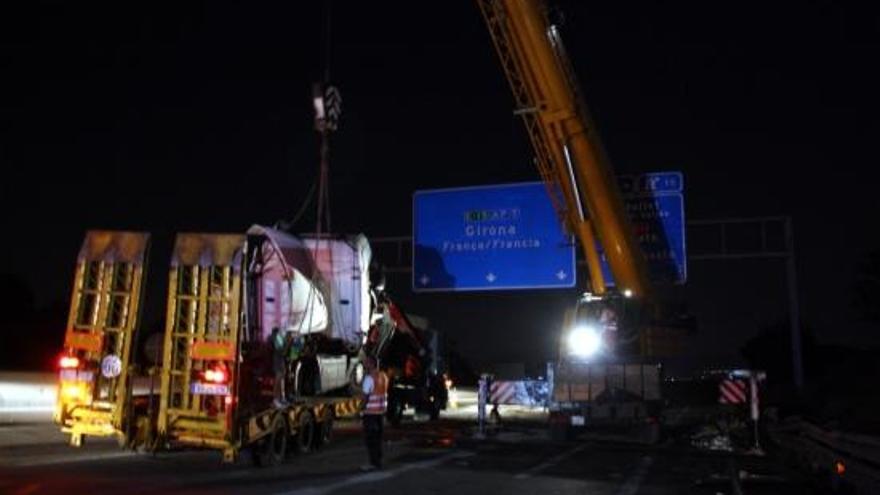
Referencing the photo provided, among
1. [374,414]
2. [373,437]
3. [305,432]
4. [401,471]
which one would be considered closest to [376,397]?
[374,414]

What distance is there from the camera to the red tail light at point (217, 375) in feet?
40.3

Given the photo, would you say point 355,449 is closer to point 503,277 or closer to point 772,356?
point 503,277

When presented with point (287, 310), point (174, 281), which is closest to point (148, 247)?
point (174, 281)

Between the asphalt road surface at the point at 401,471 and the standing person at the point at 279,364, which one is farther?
the standing person at the point at 279,364

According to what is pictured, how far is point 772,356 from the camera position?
7062 centimetres

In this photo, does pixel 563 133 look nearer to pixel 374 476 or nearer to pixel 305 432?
pixel 305 432

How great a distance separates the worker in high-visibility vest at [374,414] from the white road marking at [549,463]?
1.88 metres

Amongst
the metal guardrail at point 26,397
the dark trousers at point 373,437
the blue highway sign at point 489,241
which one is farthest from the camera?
the blue highway sign at point 489,241

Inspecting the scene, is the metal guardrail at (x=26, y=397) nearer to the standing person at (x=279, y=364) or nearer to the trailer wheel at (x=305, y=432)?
the trailer wheel at (x=305, y=432)

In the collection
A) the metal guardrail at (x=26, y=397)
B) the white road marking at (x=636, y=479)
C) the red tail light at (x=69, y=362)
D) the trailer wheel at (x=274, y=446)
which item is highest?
the red tail light at (x=69, y=362)

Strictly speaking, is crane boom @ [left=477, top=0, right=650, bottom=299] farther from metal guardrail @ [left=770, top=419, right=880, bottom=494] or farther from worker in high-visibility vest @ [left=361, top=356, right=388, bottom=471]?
worker in high-visibility vest @ [left=361, top=356, right=388, bottom=471]

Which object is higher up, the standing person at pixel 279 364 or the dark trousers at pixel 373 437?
the standing person at pixel 279 364

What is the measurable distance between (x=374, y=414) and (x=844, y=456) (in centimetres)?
590

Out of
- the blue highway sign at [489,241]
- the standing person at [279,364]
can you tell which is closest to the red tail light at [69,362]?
the standing person at [279,364]
